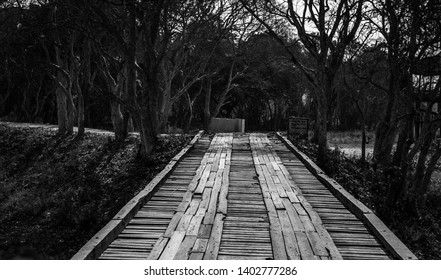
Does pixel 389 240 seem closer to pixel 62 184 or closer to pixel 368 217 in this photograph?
pixel 368 217

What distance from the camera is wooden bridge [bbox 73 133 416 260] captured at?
564 centimetres

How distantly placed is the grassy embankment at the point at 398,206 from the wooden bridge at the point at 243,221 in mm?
1172

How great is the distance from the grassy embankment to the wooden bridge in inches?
46.2

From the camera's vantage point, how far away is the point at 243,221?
6.95 m

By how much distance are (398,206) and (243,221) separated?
4.62 meters

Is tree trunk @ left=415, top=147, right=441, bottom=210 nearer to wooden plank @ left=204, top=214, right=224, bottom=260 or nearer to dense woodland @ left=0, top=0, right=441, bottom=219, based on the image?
dense woodland @ left=0, top=0, right=441, bottom=219

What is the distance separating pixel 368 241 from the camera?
6156 millimetres

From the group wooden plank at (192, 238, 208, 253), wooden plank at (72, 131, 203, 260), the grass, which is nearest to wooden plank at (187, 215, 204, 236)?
wooden plank at (192, 238, 208, 253)

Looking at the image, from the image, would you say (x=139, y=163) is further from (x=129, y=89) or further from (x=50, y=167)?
(x=50, y=167)

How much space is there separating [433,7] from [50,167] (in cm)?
1343

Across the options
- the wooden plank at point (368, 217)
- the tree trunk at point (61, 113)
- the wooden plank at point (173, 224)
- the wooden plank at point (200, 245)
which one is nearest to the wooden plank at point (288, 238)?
the wooden plank at point (200, 245)

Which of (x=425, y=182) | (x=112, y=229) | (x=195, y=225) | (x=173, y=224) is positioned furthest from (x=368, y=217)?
(x=425, y=182)

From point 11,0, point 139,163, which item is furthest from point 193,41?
point 139,163

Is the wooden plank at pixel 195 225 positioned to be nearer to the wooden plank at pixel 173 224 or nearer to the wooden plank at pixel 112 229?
the wooden plank at pixel 173 224
